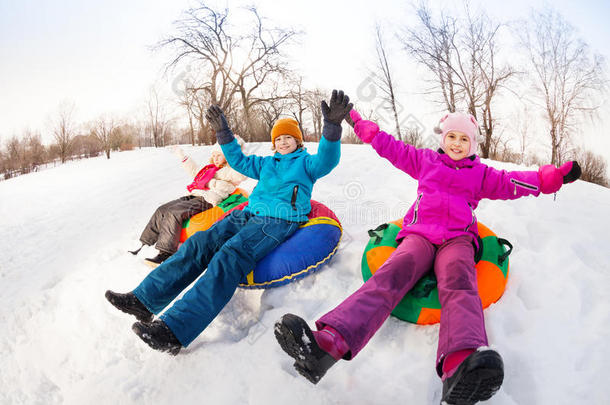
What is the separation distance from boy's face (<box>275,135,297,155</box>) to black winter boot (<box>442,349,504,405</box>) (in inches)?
81.2

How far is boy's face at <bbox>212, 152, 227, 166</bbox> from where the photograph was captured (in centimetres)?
358

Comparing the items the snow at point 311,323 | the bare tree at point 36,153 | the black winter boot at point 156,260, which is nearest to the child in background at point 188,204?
the black winter boot at point 156,260

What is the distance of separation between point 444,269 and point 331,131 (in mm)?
1237

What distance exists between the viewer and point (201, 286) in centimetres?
192

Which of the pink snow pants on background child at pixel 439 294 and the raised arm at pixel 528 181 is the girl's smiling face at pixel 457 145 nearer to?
the raised arm at pixel 528 181

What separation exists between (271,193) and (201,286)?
0.97m

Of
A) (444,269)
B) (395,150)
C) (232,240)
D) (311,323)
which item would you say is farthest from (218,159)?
(444,269)

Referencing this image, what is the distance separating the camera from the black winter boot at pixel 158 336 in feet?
5.50

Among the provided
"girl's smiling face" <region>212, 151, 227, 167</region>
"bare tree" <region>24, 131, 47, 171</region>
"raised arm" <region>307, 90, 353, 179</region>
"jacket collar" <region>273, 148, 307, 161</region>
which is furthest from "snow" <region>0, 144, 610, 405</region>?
"bare tree" <region>24, 131, 47, 171</region>

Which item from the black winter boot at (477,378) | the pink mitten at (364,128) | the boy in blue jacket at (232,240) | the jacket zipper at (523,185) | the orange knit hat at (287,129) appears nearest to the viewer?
the black winter boot at (477,378)

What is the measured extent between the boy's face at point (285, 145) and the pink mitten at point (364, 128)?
59 cm

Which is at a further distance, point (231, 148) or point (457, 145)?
point (231, 148)

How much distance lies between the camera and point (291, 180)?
261 cm

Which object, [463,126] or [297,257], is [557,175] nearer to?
[463,126]
